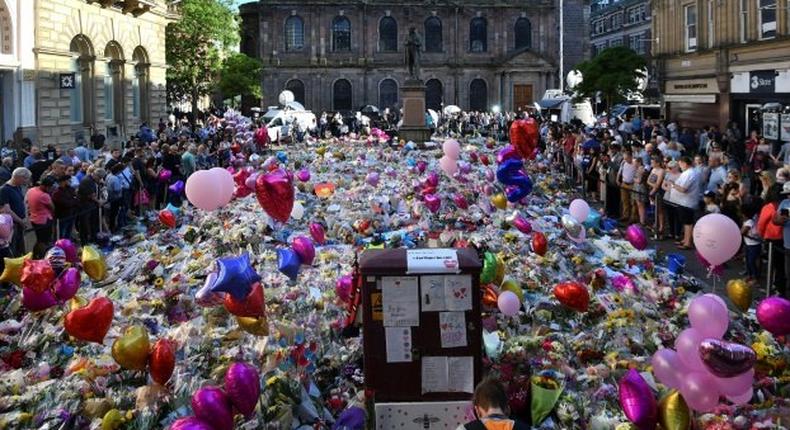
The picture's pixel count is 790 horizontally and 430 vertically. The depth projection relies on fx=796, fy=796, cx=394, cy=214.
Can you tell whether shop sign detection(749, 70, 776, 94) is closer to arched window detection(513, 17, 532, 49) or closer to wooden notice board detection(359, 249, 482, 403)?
wooden notice board detection(359, 249, 482, 403)

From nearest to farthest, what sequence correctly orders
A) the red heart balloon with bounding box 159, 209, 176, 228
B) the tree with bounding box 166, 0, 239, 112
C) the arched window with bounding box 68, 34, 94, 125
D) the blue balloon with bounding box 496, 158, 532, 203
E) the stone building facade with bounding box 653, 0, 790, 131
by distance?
the red heart balloon with bounding box 159, 209, 176, 228, the blue balloon with bounding box 496, 158, 532, 203, the stone building facade with bounding box 653, 0, 790, 131, the arched window with bounding box 68, 34, 94, 125, the tree with bounding box 166, 0, 239, 112

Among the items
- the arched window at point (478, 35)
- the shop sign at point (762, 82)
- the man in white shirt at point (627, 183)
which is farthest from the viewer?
the arched window at point (478, 35)

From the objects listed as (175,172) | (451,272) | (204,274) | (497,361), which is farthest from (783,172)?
(175,172)

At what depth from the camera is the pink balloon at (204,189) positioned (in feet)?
36.4

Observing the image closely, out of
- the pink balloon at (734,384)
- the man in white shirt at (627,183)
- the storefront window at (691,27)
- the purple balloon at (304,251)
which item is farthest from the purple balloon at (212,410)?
the storefront window at (691,27)

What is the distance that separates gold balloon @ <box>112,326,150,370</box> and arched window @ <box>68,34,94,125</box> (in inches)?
942

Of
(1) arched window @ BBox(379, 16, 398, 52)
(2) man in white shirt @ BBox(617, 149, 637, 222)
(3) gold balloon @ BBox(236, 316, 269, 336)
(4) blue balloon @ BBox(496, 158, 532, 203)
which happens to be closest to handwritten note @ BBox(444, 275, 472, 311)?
(3) gold balloon @ BBox(236, 316, 269, 336)

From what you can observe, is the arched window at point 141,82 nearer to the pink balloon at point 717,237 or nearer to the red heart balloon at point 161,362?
the red heart balloon at point 161,362

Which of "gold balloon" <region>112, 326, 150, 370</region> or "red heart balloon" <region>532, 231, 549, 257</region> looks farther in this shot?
"red heart balloon" <region>532, 231, 549, 257</region>

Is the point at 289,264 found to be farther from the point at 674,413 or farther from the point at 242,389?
the point at 674,413

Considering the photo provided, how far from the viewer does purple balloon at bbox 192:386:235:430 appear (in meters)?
5.47

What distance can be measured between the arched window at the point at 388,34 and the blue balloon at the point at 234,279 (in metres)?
59.5

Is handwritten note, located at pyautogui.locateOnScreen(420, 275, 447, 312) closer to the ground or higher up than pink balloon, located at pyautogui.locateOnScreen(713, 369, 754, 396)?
higher up

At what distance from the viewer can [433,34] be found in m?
65.8
